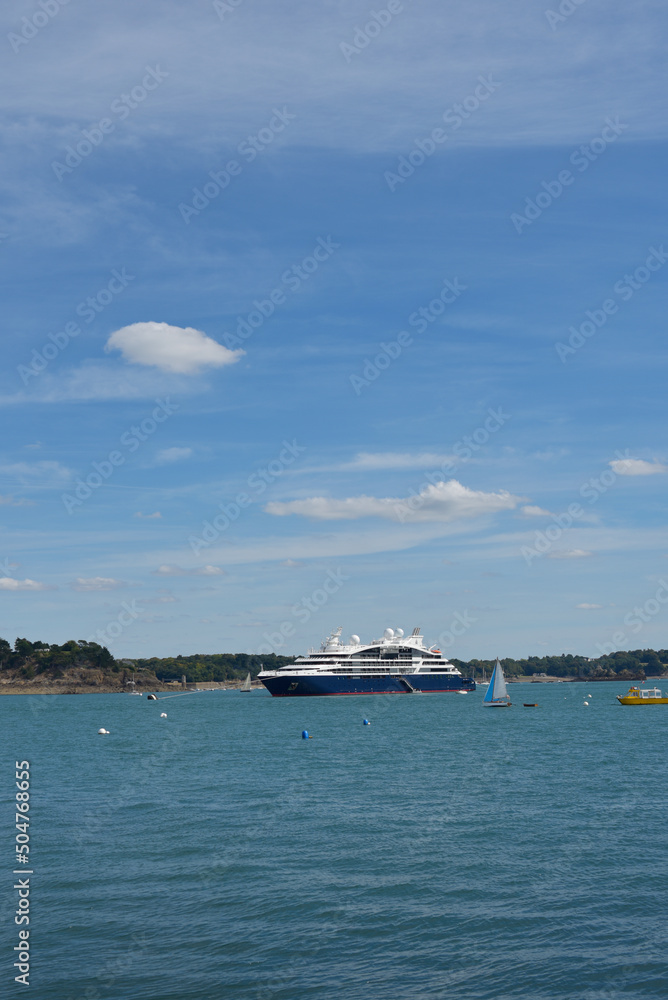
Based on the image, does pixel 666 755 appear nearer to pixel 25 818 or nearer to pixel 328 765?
pixel 328 765

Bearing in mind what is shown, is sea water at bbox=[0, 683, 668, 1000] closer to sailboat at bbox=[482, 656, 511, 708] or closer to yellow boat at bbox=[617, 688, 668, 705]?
sailboat at bbox=[482, 656, 511, 708]

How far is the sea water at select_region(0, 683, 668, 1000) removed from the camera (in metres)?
20.6

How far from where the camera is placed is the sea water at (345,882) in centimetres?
2056

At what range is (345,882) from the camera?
94.1 ft

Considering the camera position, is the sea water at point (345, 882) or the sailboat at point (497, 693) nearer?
the sea water at point (345, 882)

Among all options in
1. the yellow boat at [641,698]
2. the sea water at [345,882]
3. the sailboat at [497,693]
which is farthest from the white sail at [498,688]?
the sea water at [345,882]

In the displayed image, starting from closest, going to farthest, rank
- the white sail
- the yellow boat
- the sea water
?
the sea water, the white sail, the yellow boat

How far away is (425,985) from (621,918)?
815 centimetres

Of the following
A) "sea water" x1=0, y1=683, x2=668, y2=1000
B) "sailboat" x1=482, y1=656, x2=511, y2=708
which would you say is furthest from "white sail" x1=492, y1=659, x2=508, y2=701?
"sea water" x1=0, y1=683, x2=668, y2=1000

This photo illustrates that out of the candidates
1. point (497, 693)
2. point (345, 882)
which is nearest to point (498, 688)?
point (497, 693)

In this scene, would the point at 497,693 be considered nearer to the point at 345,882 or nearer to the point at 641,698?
the point at 641,698

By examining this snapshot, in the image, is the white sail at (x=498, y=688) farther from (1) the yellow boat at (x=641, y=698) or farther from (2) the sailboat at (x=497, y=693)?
(1) the yellow boat at (x=641, y=698)

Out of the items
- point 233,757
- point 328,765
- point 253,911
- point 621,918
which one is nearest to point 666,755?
point 328,765

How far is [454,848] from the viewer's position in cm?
3359
